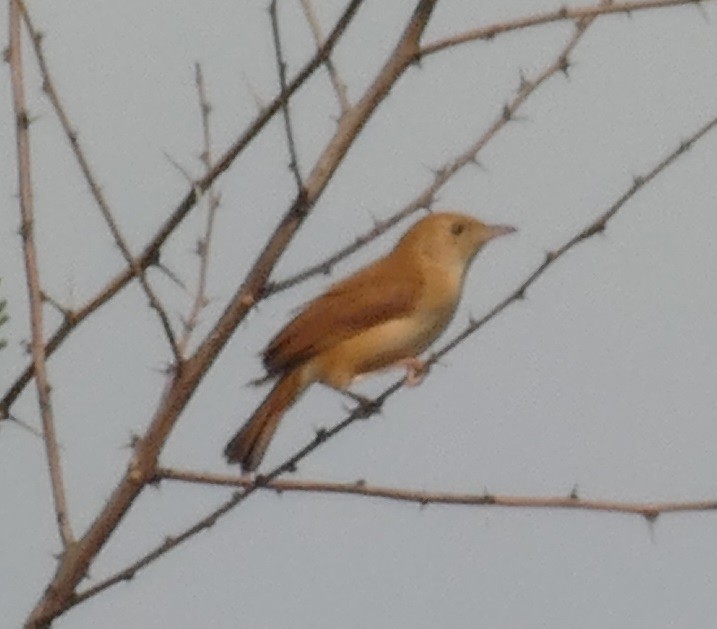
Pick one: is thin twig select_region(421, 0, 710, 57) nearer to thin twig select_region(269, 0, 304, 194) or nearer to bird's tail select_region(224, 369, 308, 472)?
thin twig select_region(269, 0, 304, 194)

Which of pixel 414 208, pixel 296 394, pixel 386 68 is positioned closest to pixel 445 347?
pixel 414 208

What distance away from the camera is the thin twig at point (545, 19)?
3393 mm

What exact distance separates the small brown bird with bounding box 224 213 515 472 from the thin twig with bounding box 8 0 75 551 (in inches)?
82.9

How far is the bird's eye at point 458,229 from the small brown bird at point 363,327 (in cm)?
6

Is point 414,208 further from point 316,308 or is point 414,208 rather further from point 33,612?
point 316,308

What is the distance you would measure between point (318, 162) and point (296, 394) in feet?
9.61

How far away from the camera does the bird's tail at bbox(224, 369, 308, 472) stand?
5.62 metres

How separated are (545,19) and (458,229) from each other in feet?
14.1

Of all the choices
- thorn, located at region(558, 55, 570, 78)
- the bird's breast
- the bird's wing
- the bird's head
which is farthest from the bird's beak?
thorn, located at region(558, 55, 570, 78)

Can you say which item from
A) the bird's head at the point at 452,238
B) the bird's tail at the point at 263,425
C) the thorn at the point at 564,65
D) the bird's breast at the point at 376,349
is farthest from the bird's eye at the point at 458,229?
the thorn at the point at 564,65

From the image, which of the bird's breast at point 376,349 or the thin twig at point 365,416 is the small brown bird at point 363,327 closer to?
the bird's breast at point 376,349

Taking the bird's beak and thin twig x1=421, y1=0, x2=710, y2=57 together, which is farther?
the bird's beak

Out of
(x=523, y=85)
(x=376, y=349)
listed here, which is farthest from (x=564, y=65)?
(x=376, y=349)

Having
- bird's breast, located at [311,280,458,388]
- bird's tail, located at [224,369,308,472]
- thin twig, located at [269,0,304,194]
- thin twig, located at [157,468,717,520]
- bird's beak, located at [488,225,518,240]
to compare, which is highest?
bird's beak, located at [488,225,518,240]
